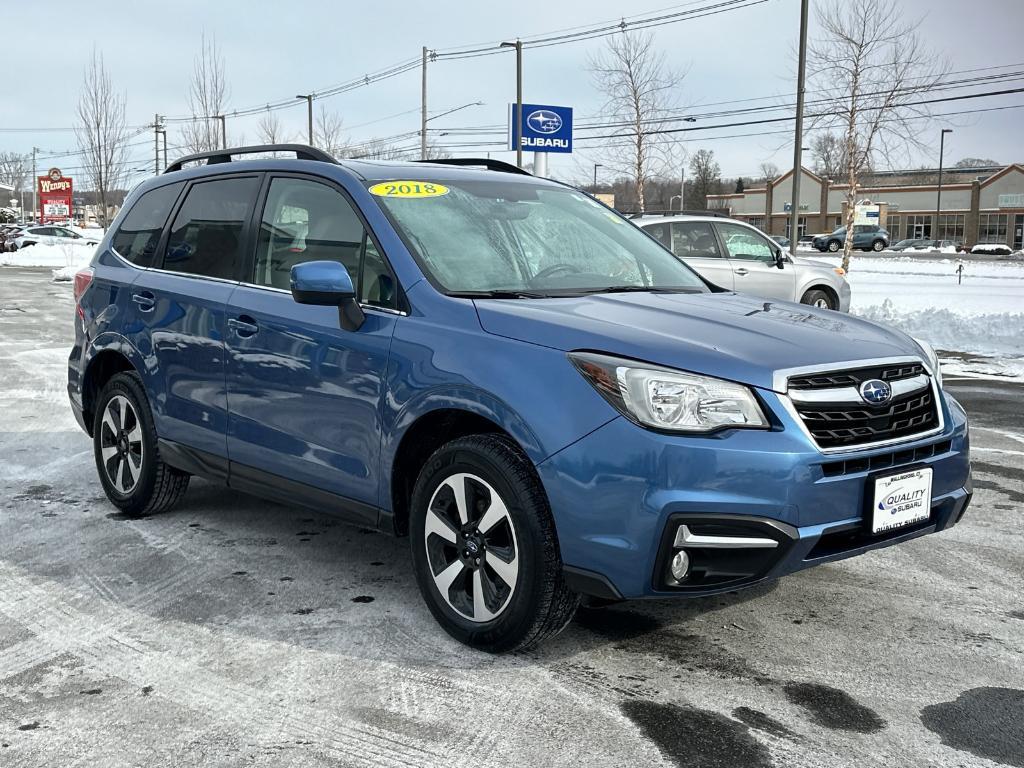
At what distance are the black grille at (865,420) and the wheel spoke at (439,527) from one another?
51.9 inches

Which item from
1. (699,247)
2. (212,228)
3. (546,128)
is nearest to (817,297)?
(699,247)

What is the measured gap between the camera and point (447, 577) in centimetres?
386

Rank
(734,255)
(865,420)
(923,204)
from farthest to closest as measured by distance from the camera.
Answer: (923,204), (734,255), (865,420)

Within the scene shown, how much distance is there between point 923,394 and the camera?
12.3 ft

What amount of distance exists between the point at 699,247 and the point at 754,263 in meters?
0.89

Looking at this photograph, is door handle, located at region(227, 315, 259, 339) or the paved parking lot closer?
the paved parking lot

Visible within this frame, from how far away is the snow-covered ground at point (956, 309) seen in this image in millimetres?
13383

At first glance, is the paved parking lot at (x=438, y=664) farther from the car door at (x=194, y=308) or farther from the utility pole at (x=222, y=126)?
the utility pole at (x=222, y=126)

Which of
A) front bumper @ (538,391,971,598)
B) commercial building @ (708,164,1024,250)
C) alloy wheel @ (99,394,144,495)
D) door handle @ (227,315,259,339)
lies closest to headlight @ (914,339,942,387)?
front bumper @ (538,391,971,598)

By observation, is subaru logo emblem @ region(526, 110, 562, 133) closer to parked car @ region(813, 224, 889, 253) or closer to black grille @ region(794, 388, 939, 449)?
black grille @ region(794, 388, 939, 449)

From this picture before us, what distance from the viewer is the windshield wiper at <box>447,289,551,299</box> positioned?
13.0ft

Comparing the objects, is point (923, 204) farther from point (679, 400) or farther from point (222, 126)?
point (679, 400)

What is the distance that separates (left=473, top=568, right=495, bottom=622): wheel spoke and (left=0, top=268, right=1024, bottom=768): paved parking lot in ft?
0.47

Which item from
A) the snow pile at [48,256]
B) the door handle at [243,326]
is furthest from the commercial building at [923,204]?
the door handle at [243,326]
